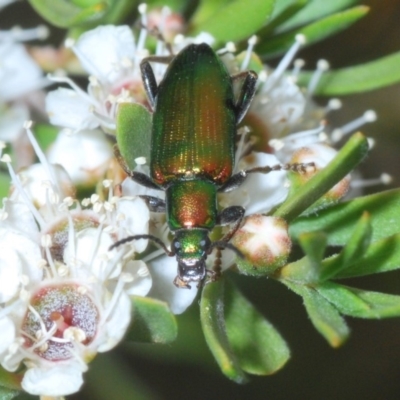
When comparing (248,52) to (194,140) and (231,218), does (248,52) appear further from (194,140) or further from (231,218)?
(231,218)

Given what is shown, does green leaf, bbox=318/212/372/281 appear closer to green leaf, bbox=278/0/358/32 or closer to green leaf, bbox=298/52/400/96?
green leaf, bbox=298/52/400/96

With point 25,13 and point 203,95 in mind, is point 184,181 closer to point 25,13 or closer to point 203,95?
point 203,95

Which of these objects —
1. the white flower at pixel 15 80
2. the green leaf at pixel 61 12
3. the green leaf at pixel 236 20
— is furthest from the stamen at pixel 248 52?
the white flower at pixel 15 80

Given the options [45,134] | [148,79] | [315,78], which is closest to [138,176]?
[148,79]

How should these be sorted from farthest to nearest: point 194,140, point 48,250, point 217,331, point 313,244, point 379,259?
point 194,140
point 48,250
point 379,259
point 217,331
point 313,244

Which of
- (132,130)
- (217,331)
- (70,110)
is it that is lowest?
(217,331)

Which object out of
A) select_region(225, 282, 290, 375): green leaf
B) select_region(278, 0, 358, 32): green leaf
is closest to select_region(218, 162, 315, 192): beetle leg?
select_region(225, 282, 290, 375): green leaf
